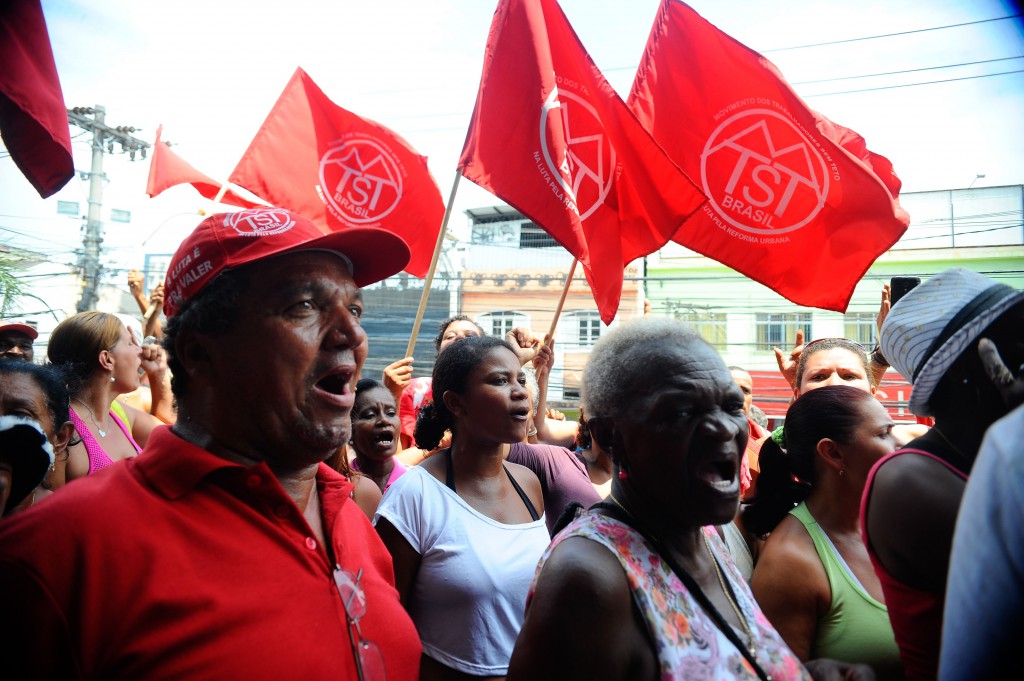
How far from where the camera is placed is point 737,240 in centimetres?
477

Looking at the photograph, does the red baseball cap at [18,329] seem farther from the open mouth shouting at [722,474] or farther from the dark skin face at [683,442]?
the open mouth shouting at [722,474]

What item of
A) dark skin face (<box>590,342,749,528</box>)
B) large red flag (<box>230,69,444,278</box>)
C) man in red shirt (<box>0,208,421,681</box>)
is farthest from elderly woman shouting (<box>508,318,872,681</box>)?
large red flag (<box>230,69,444,278</box>)

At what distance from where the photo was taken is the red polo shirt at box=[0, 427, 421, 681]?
124cm

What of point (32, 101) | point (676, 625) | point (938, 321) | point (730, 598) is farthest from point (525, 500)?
point (32, 101)

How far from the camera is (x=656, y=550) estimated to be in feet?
5.98

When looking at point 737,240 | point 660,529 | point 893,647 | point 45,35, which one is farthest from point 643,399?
point 737,240

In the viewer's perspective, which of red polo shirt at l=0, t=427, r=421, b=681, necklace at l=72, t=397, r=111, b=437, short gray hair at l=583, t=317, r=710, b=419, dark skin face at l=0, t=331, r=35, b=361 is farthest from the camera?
dark skin face at l=0, t=331, r=35, b=361

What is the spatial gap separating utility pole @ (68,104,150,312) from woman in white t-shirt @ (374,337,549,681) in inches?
742

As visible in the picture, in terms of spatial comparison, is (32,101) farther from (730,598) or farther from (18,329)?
(730,598)

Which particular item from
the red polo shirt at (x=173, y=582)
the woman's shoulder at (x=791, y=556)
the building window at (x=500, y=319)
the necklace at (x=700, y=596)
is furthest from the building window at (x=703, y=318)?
the red polo shirt at (x=173, y=582)

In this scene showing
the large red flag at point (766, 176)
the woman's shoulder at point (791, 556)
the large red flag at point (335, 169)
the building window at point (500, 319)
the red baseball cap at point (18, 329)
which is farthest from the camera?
the building window at point (500, 319)

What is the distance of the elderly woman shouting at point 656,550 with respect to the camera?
1.61 metres

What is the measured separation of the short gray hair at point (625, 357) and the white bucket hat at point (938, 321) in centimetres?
55

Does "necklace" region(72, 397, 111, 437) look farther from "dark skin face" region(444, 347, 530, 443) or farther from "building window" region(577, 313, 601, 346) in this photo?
"building window" region(577, 313, 601, 346)
